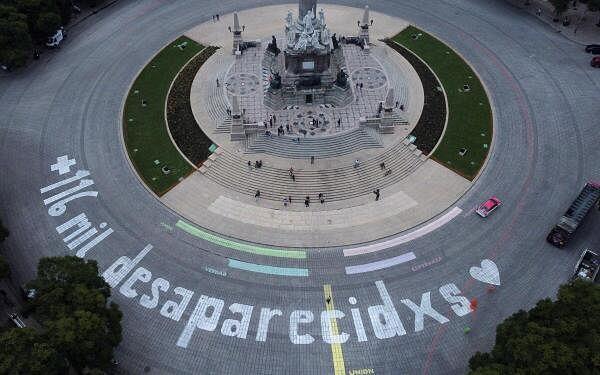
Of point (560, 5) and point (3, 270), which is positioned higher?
point (560, 5)

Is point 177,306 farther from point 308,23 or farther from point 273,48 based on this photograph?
point 273,48

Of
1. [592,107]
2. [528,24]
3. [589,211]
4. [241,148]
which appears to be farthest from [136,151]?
[528,24]

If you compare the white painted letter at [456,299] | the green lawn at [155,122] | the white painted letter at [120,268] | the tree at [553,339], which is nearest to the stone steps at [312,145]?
the green lawn at [155,122]

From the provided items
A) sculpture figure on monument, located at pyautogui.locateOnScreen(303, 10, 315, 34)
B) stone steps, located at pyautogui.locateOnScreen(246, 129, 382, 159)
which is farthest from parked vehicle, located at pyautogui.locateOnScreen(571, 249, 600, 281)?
sculpture figure on monument, located at pyautogui.locateOnScreen(303, 10, 315, 34)

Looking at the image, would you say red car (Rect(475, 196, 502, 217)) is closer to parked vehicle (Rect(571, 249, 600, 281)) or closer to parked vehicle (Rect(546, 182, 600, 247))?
parked vehicle (Rect(546, 182, 600, 247))

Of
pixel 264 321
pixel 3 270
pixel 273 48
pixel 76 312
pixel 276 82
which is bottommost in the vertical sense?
pixel 76 312

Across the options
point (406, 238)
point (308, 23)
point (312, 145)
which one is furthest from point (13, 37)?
point (406, 238)

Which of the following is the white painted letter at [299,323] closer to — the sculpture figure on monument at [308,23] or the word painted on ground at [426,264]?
the word painted on ground at [426,264]
